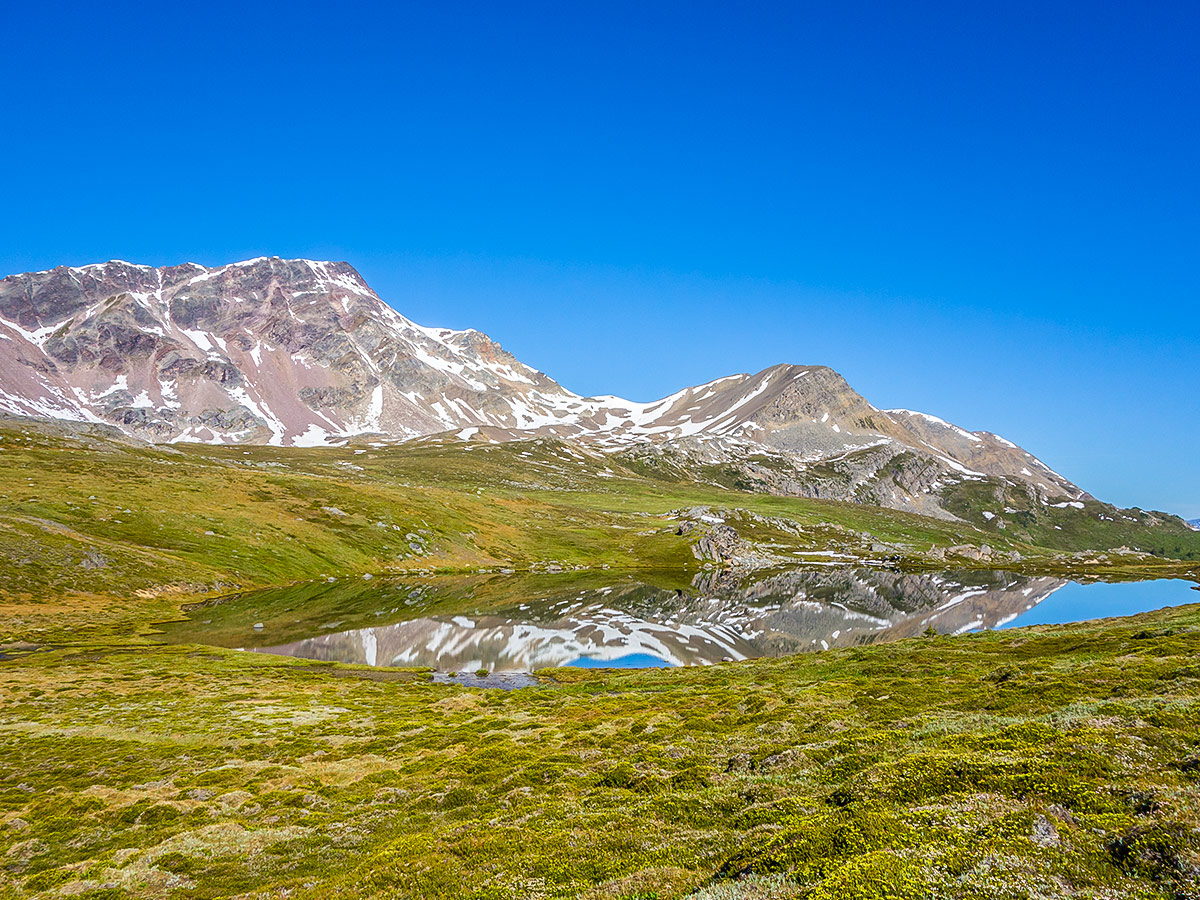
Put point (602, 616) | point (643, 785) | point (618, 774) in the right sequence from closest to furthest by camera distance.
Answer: point (643, 785)
point (618, 774)
point (602, 616)

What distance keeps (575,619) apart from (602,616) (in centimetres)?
557

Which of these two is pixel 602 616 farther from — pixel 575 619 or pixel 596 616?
pixel 575 619

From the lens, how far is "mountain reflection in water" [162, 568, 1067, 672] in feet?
239

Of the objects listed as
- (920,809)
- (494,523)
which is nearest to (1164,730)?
(920,809)

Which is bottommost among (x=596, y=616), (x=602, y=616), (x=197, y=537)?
(x=602, y=616)

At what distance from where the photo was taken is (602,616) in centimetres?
9762

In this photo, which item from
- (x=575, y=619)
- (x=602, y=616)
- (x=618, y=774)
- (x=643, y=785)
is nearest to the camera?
(x=643, y=785)

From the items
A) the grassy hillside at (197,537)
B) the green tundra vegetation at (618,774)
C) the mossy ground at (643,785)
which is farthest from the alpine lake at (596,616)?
the mossy ground at (643,785)

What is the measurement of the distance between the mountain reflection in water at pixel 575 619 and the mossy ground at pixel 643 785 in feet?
80.3

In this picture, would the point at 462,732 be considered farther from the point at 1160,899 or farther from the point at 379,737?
the point at 1160,899

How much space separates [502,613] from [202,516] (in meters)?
73.5

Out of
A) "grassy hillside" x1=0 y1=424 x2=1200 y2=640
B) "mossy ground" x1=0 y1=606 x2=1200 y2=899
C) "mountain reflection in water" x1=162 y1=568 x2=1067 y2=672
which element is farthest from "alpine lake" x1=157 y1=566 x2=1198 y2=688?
"mossy ground" x1=0 y1=606 x2=1200 y2=899

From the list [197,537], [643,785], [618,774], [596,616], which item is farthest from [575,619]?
[197,537]

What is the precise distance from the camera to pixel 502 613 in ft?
311
